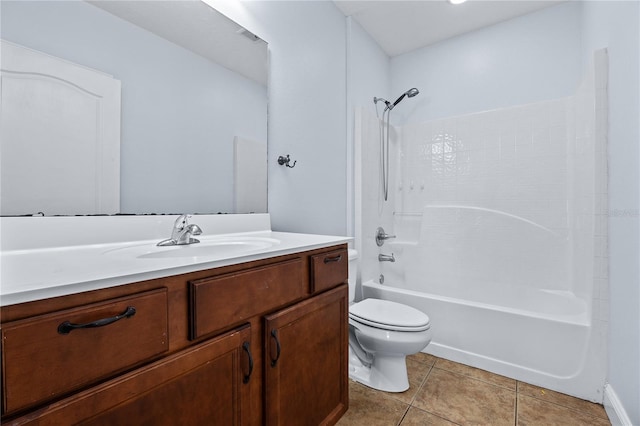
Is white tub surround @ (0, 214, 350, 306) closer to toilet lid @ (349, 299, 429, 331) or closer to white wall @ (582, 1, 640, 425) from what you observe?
toilet lid @ (349, 299, 429, 331)

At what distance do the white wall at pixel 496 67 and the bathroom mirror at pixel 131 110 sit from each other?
161 cm

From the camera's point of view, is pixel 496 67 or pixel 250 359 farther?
pixel 496 67

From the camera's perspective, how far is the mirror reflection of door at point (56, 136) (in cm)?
85

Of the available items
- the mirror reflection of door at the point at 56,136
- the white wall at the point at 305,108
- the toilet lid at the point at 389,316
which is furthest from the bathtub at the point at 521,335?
the mirror reflection of door at the point at 56,136

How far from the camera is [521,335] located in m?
1.69

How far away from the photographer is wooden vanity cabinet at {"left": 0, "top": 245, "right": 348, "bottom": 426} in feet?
1.64

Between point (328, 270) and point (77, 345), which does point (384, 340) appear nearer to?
point (328, 270)

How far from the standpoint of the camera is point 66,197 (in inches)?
37.7

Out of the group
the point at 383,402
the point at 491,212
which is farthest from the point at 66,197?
the point at 491,212

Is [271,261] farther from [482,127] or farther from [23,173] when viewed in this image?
[482,127]

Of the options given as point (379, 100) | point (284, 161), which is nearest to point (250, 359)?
point (284, 161)

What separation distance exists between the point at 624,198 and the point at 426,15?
176 centimetres

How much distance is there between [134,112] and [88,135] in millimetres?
185

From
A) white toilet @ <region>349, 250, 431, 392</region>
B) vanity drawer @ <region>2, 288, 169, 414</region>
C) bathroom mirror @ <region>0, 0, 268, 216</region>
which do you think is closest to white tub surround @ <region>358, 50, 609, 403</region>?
white toilet @ <region>349, 250, 431, 392</region>
